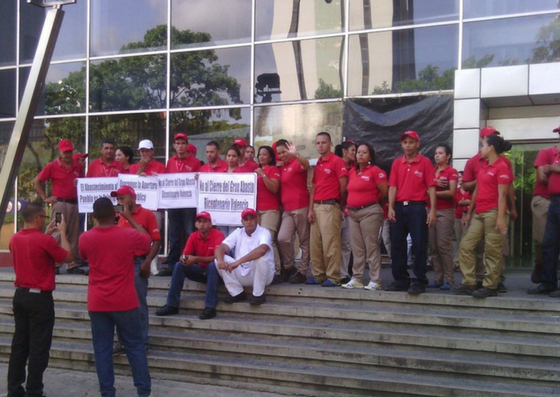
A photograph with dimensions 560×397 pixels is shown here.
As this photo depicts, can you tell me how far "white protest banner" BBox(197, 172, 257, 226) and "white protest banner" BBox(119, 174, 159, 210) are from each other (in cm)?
77

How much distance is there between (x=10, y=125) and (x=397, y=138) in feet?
30.8

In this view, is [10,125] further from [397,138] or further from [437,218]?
[437,218]

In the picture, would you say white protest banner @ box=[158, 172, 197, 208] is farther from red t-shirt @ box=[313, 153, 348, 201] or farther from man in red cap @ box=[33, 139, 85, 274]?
red t-shirt @ box=[313, 153, 348, 201]

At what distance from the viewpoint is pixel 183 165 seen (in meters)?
9.72

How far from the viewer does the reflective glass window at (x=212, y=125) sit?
1291 cm

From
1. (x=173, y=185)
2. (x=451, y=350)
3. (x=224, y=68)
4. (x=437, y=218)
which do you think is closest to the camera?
(x=451, y=350)

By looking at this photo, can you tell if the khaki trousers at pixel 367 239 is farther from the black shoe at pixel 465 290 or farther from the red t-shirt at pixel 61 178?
the red t-shirt at pixel 61 178

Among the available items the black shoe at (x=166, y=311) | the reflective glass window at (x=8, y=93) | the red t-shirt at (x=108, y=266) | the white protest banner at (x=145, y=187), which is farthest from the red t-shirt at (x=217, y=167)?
the reflective glass window at (x=8, y=93)

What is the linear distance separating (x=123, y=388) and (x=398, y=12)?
8.08m

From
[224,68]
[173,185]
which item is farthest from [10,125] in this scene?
[173,185]

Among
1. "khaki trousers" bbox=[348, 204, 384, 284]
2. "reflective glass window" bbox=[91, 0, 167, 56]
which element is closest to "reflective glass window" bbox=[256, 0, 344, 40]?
"reflective glass window" bbox=[91, 0, 167, 56]

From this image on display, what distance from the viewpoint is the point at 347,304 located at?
7.75 m

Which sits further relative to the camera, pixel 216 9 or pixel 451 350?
pixel 216 9

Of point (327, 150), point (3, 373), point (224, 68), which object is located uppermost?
point (224, 68)
